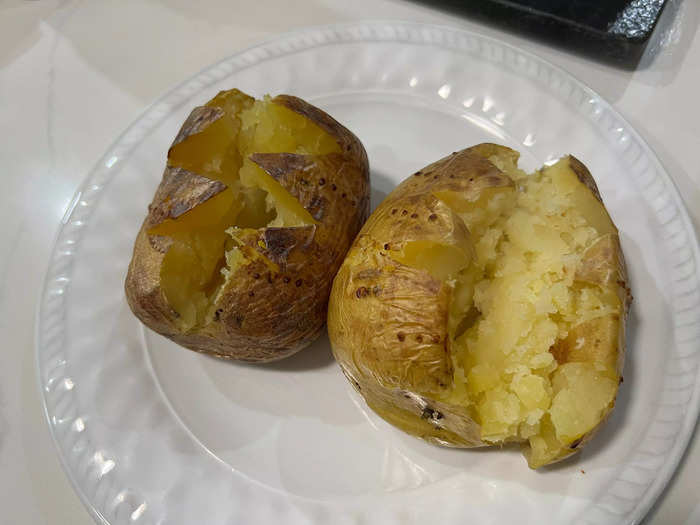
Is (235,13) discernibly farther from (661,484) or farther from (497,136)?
(661,484)

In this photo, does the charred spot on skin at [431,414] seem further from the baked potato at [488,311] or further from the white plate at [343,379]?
the white plate at [343,379]

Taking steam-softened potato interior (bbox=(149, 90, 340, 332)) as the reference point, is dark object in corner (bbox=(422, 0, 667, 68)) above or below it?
above

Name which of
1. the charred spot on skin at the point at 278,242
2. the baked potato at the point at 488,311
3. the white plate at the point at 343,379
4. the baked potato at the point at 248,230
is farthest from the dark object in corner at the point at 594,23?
the charred spot on skin at the point at 278,242

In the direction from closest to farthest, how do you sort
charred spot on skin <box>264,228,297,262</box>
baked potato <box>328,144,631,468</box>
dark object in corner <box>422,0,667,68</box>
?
baked potato <box>328,144,631,468</box> → charred spot on skin <box>264,228,297,262</box> → dark object in corner <box>422,0,667,68</box>

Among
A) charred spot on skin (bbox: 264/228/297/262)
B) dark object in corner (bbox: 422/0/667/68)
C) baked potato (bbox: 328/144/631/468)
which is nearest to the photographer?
baked potato (bbox: 328/144/631/468)

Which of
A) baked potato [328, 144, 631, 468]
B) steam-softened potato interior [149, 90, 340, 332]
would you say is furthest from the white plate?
steam-softened potato interior [149, 90, 340, 332]

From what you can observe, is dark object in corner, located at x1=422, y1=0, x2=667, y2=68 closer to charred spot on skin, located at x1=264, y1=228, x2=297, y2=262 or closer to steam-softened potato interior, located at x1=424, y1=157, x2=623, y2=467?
steam-softened potato interior, located at x1=424, y1=157, x2=623, y2=467

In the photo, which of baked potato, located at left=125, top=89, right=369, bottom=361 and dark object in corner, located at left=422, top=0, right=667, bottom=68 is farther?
dark object in corner, located at left=422, top=0, right=667, bottom=68
